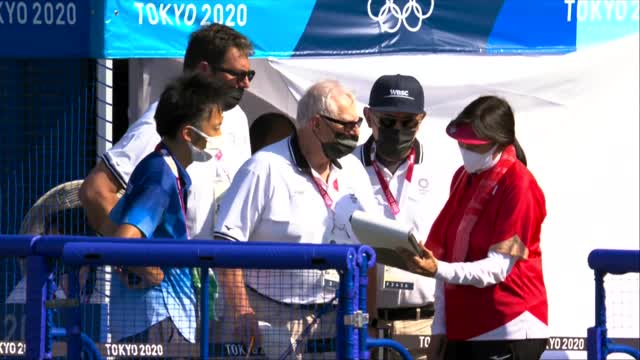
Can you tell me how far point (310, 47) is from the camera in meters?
8.63

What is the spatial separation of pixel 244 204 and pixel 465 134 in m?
0.98

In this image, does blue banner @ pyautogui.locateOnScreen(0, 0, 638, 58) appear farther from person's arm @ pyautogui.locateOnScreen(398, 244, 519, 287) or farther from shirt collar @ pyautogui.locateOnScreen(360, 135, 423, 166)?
person's arm @ pyautogui.locateOnScreen(398, 244, 519, 287)

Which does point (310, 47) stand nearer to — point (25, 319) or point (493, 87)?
point (493, 87)

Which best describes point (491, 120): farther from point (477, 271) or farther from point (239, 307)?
point (239, 307)

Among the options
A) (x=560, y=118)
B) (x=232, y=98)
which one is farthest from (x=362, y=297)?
(x=560, y=118)

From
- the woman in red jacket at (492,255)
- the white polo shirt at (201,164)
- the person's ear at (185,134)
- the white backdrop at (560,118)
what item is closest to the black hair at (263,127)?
the white backdrop at (560,118)

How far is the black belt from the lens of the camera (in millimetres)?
7016

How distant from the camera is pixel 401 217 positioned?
271 inches

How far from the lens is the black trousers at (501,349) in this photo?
6.05 m

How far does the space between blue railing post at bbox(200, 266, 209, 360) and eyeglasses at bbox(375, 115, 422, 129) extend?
2153 millimetres

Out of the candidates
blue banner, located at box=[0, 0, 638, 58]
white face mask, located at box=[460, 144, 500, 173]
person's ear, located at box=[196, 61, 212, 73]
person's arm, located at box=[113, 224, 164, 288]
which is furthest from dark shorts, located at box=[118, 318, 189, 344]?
blue banner, located at box=[0, 0, 638, 58]

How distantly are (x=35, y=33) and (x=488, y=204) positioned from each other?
11.3 feet

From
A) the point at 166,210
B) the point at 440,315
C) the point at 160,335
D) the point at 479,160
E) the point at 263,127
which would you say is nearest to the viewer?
the point at 160,335

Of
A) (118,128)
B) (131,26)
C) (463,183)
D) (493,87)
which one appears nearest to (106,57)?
(131,26)
